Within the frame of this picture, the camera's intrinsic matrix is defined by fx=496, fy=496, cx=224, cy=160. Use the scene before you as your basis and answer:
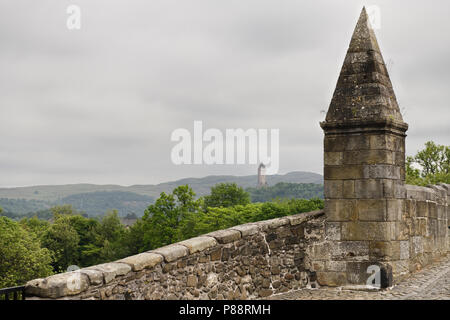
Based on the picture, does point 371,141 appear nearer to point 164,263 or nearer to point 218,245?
point 218,245

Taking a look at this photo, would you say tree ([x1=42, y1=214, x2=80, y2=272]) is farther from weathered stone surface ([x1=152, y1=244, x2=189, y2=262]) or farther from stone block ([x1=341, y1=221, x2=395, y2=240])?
weathered stone surface ([x1=152, y1=244, x2=189, y2=262])

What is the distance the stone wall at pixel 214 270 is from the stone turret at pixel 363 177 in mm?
389

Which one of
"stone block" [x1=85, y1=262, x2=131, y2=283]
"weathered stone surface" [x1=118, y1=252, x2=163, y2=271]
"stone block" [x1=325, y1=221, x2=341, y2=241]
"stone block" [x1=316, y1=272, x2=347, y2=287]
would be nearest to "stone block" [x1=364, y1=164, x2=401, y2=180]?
"stone block" [x1=325, y1=221, x2=341, y2=241]

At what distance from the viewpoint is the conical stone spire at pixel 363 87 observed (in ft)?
24.9

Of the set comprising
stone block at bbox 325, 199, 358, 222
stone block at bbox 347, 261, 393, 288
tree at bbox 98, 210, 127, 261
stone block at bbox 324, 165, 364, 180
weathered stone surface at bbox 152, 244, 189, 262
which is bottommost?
tree at bbox 98, 210, 127, 261

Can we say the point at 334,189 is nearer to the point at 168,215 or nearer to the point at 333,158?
the point at 333,158

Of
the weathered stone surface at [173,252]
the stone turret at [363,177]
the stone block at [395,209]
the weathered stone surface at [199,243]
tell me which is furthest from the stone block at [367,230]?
the weathered stone surface at [173,252]

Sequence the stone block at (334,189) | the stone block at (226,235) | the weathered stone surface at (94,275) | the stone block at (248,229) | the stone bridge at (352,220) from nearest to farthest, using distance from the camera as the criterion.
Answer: the weathered stone surface at (94,275) < the stone block at (226,235) < the stone block at (248,229) < the stone bridge at (352,220) < the stone block at (334,189)

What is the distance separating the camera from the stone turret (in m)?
7.43

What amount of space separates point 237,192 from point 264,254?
50061 millimetres

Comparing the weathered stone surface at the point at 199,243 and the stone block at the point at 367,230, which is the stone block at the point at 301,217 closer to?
the stone block at the point at 367,230
